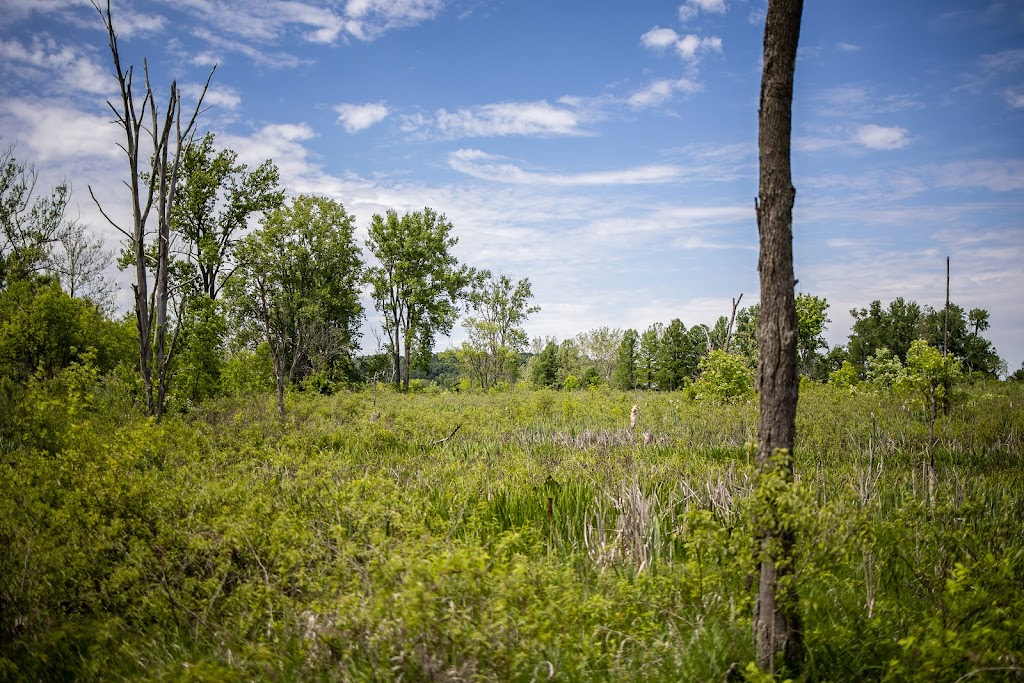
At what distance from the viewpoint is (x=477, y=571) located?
10.2 ft

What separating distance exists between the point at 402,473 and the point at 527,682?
15.8 ft

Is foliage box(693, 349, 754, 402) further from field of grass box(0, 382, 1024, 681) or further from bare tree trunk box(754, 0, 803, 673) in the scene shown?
bare tree trunk box(754, 0, 803, 673)

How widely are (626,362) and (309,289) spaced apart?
94.4ft

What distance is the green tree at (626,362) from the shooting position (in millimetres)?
51500

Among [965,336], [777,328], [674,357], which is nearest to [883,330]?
[965,336]

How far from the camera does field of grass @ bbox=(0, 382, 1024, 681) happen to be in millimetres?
2930

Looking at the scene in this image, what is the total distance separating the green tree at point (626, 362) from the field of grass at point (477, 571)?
1712 inches

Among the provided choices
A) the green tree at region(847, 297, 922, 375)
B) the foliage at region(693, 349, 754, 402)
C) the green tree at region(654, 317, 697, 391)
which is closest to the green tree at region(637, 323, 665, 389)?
the green tree at region(654, 317, 697, 391)

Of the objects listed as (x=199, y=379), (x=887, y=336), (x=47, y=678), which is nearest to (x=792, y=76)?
(x=47, y=678)

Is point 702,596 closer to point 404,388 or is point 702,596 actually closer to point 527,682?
point 527,682

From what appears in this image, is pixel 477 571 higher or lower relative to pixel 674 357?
lower

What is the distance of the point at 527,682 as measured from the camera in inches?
115

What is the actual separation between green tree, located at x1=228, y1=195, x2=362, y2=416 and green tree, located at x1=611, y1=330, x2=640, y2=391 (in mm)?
23899

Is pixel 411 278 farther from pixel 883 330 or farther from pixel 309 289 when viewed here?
pixel 883 330
